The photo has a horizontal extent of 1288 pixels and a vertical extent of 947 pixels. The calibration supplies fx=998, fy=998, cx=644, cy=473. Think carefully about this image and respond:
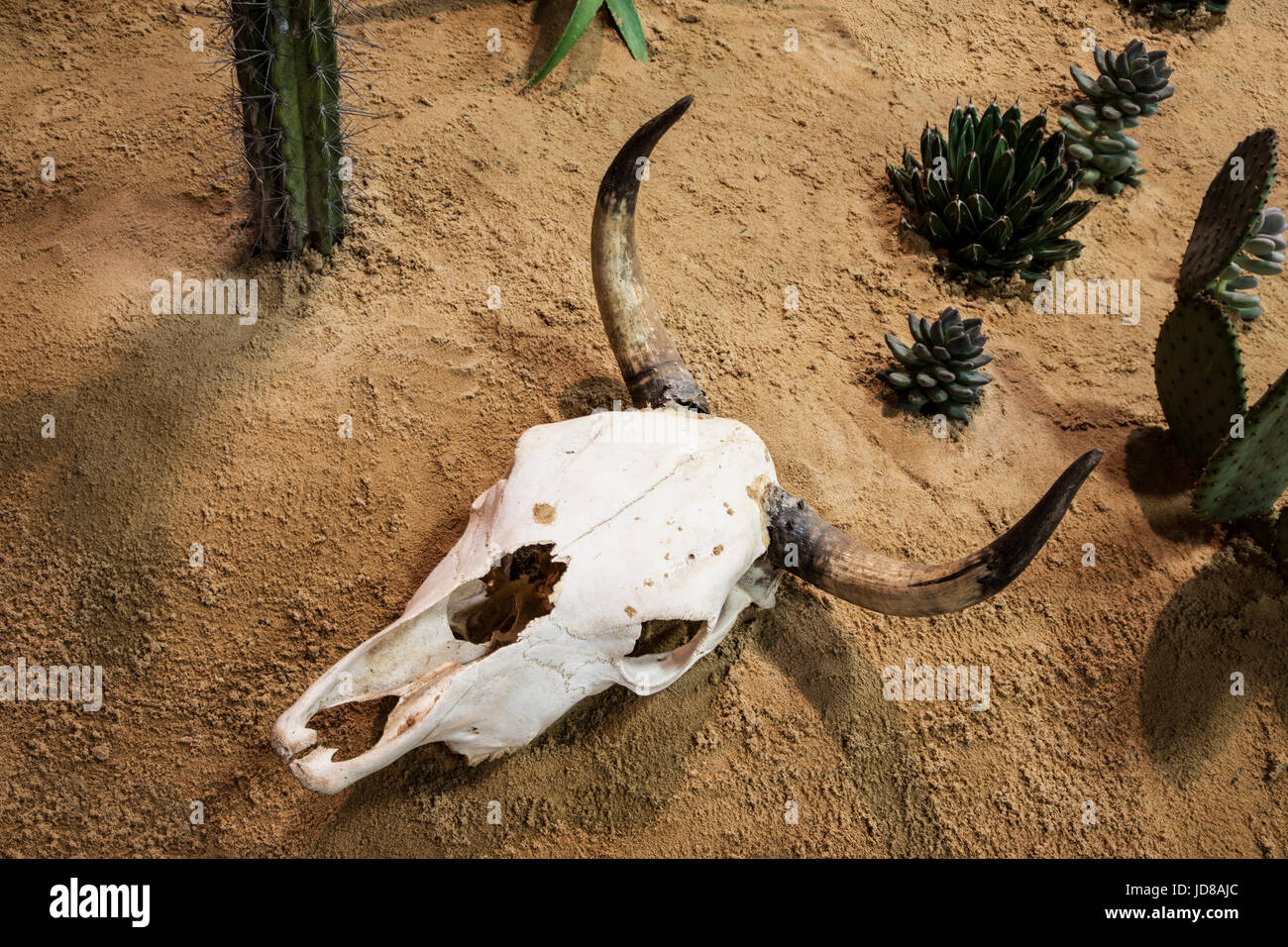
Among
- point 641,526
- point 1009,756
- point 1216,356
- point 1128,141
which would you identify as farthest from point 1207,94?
point 641,526

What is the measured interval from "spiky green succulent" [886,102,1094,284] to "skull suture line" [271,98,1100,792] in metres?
1.65

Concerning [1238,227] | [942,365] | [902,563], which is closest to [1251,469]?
[1238,227]

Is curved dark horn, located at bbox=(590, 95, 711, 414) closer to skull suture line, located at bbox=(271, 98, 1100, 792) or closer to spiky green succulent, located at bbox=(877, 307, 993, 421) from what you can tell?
skull suture line, located at bbox=(271, 98, 1100, 792)

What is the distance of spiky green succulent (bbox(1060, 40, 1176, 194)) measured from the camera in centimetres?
443

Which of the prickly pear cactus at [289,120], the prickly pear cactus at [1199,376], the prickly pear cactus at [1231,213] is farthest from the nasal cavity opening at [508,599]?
the prickly pear cactus at [1231,213]

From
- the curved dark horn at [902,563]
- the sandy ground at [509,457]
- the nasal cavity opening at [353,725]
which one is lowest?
the nasal cavity opening at [353,725]

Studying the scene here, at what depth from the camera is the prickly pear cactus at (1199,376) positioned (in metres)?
3.06

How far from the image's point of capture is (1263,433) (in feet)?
9.55

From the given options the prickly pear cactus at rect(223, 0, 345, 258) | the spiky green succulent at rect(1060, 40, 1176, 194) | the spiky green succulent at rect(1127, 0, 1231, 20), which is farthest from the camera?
the spiky green succulent at rect(1127, 0, 1231, 20)

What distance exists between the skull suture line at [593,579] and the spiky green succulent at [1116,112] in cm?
257

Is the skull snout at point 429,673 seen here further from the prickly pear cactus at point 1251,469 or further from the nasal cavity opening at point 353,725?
the prickly pear cactus at point 1251,469

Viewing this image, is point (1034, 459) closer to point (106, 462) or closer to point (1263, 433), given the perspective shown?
point (1263, 433)

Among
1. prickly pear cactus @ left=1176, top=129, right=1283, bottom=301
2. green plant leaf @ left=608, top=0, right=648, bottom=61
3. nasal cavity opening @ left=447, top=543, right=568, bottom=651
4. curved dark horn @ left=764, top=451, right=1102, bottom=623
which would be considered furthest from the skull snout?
green plant leaf @ left=608, top=0, right=648, bottom=61

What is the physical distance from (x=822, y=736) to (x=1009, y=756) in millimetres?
544
